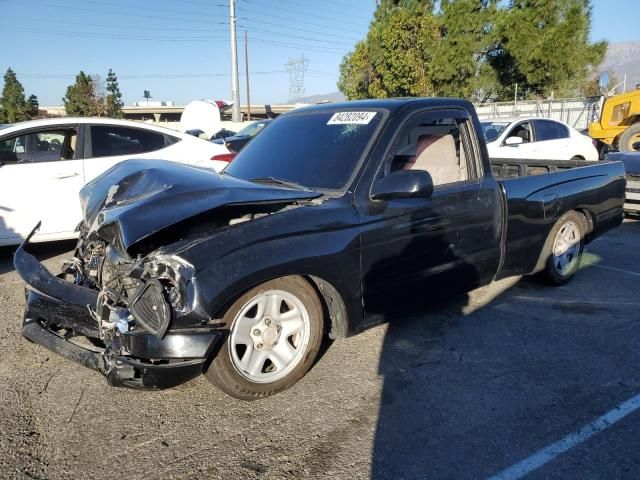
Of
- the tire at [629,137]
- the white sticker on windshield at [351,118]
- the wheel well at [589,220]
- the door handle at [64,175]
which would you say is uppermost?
the tire at [629,137]

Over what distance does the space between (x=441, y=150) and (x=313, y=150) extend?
112 cm

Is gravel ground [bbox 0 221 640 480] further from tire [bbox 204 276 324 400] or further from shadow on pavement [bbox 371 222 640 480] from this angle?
tire [bbox 204 276 324 400]

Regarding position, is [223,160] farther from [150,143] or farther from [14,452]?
[14,452]

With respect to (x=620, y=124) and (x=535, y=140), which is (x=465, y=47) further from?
(x=535, y=140)

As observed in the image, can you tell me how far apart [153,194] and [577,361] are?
3037 millimetres

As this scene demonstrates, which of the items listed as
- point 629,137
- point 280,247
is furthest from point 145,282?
point 629,137

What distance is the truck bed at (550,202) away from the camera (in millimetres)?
4297

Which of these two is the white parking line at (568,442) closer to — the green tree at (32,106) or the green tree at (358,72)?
the green tree at (358,72)

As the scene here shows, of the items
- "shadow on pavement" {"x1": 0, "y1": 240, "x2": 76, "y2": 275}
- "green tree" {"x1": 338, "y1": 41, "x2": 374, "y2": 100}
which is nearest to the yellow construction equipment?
"shadow on pavement" {"x1": 0, "y1": 240, "x2": 76, "y2": 275}

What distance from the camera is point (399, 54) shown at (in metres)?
32.8

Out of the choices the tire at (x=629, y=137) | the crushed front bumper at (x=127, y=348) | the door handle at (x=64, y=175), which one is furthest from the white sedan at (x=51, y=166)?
the tire at (x=629, y=137)

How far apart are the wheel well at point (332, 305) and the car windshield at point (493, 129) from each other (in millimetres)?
8814

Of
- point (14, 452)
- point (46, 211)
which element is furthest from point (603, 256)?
point (46, 211)

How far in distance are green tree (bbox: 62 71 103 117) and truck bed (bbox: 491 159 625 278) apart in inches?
2003
